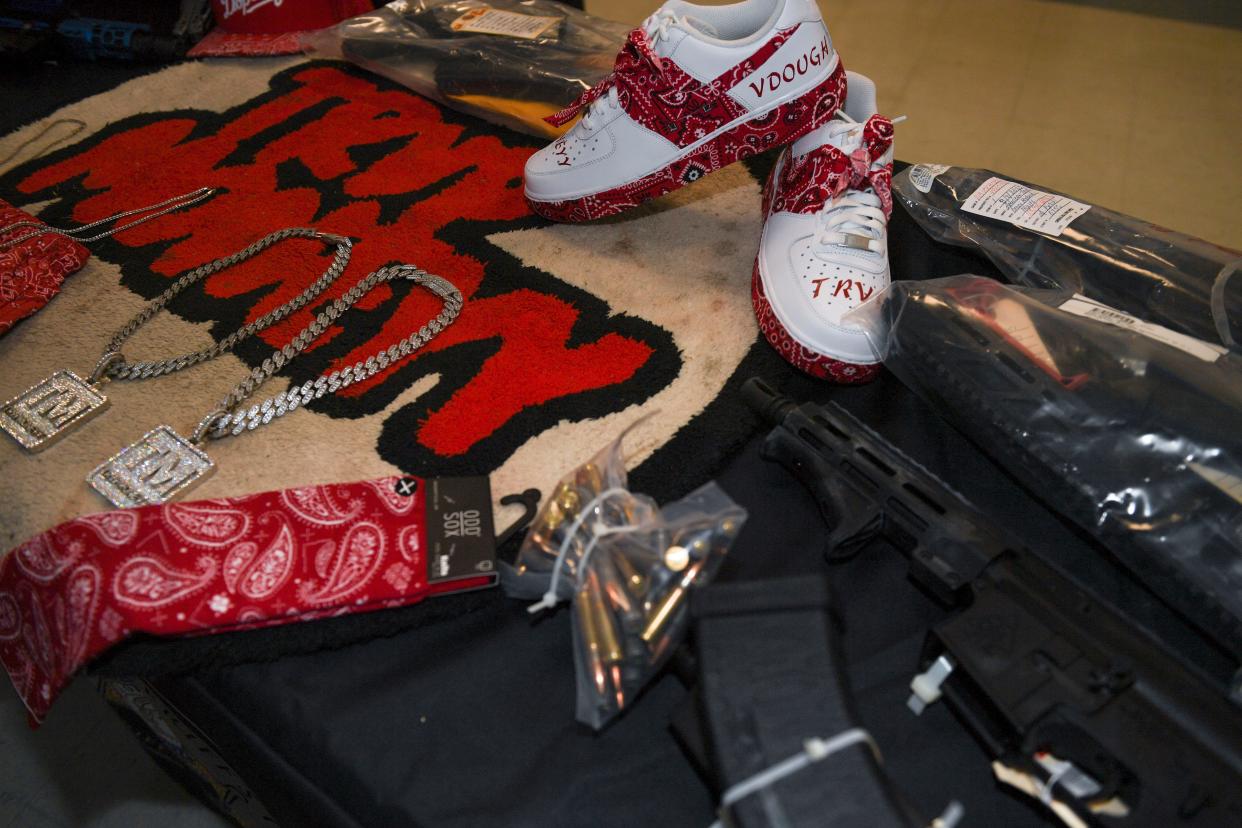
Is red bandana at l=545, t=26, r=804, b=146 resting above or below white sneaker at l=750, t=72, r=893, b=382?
above

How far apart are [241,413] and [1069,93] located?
1864 mm

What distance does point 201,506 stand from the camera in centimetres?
74

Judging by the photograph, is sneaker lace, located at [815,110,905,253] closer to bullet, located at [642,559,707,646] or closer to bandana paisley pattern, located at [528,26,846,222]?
bandana paisley pattern, located at [528,26,846,222]

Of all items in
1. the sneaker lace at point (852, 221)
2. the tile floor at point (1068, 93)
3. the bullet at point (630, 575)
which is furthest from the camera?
the tile floor at point (1068, 93)

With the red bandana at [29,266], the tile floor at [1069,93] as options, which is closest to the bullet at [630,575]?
the red bandana at [29,266]

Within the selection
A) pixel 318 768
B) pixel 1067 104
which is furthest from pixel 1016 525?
pixel 1067 104

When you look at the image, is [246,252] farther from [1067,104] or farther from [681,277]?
[1067,104]

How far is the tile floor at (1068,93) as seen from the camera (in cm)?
166

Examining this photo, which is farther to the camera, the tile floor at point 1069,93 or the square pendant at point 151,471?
the tile floor at point 1069,93

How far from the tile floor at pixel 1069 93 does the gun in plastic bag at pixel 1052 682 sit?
1201 mm

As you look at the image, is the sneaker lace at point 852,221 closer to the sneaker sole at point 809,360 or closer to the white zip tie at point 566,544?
the sneaker sole at point 809,360

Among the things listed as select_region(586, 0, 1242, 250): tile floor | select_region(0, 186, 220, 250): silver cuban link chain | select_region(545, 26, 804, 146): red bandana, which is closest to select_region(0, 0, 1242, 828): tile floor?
select_region(586, 0, 1242, 250): tile floor

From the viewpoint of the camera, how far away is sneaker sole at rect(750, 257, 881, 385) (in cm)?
86

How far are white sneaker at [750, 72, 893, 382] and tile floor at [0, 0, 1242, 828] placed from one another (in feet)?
2.72
